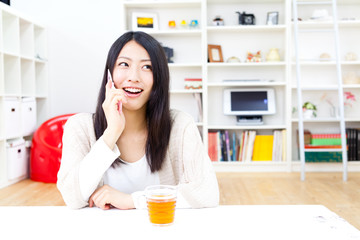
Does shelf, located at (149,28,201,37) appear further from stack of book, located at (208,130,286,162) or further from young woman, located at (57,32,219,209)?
young woman, located at (57,32,219,209)

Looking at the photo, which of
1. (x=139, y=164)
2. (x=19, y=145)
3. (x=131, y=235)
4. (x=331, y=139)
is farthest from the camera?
(x=331, y=139)

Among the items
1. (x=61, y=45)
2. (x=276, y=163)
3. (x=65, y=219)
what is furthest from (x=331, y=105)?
(x=65, y=219)

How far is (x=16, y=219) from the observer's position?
3.07 feet

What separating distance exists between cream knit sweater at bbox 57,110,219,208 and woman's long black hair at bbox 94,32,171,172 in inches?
1.2

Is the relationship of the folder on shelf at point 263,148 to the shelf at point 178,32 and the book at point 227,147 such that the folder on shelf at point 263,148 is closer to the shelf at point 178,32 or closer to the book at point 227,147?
the book at point 227,147

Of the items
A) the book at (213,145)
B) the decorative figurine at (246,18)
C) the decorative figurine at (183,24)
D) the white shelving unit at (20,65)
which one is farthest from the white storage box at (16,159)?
the decorative figurine at (246,18)

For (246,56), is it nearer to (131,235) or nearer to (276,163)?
(276,163)

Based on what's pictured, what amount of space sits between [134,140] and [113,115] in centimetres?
20

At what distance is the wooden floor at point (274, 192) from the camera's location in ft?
9.77

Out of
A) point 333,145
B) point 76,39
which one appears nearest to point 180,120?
point 333,145

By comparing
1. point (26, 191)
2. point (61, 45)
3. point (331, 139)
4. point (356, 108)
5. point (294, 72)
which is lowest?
point (26, 191)

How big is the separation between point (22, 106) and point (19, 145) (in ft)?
1.29

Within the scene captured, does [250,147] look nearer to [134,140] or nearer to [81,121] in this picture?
[134,140]

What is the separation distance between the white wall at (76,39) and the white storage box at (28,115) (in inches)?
17.2
